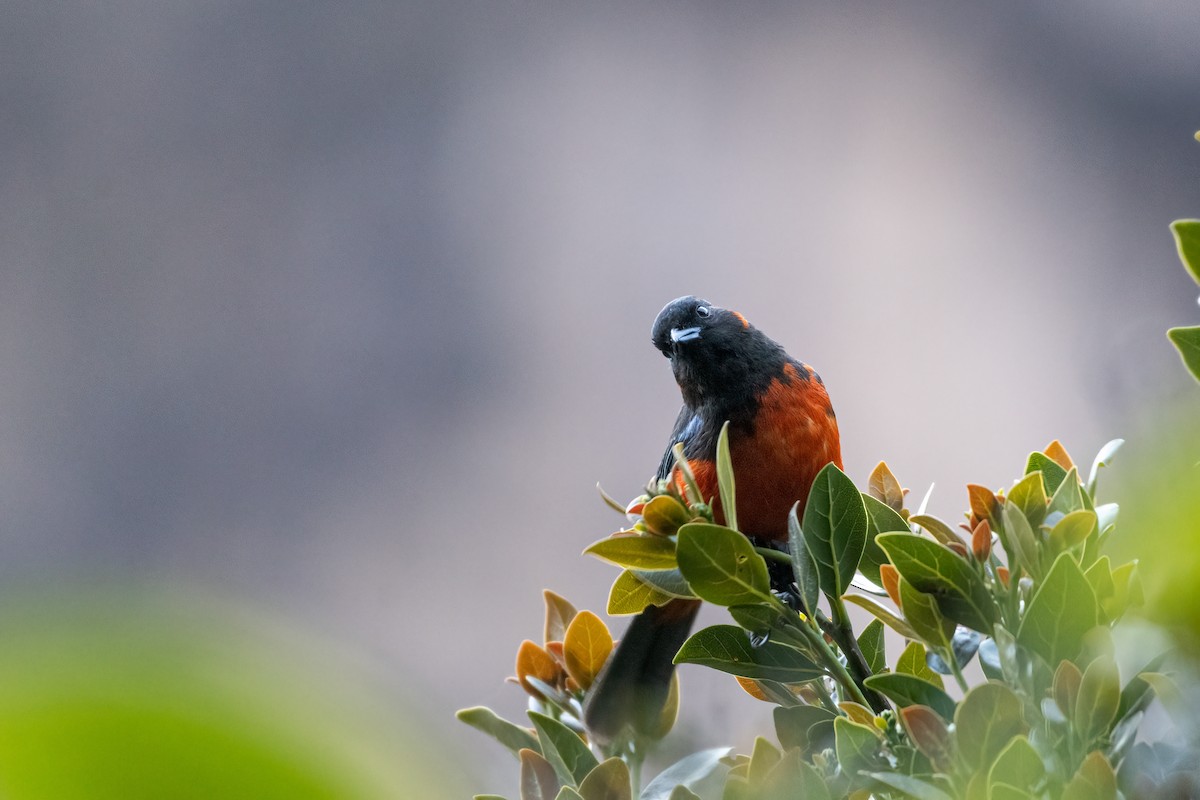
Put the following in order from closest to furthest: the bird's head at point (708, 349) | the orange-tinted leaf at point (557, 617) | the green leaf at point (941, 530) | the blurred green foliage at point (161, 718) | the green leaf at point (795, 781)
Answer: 1. the blurred green foliage at point (161, 718)
2. the green leaf at point (795, 781)
3. the green leaf at point (941, 530)
4. the orange-tinted leaf at point (557, 617)
5. the bird's head at point (708, 349)

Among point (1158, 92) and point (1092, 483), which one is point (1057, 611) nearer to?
point (1092, 483)

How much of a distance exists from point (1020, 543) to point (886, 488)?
0.21m

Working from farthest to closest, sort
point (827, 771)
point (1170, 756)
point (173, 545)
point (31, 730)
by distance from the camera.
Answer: point (173, 545), point (827, 771), point (1170, 756), point (31, 730)

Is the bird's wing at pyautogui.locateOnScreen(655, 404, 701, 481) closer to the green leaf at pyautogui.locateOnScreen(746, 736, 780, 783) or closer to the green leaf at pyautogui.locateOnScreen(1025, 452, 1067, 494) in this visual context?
the green leaf at pyautogui.locateOnScreen(1025, 452, 1067, 494)

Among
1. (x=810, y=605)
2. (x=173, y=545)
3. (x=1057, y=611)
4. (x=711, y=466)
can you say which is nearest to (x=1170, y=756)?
(x=1057, y=611)

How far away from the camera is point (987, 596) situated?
558 mm

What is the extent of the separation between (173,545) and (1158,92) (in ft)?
12.5

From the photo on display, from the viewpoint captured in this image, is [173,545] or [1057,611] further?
[173,545]

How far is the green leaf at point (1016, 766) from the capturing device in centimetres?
42

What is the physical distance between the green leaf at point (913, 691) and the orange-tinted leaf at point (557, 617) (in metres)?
0.33

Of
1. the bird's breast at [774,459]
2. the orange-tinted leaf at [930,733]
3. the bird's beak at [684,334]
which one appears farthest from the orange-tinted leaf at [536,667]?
the bird's beak at [684,334]

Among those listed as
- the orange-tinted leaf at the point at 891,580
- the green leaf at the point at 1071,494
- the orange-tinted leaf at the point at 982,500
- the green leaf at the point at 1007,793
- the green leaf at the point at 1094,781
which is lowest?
the green leaf at the point at 1094,781

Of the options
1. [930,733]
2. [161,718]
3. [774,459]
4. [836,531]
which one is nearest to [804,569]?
[836,531]

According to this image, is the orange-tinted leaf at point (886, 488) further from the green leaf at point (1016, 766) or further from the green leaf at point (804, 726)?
the green leaf at point (1016, 766)
